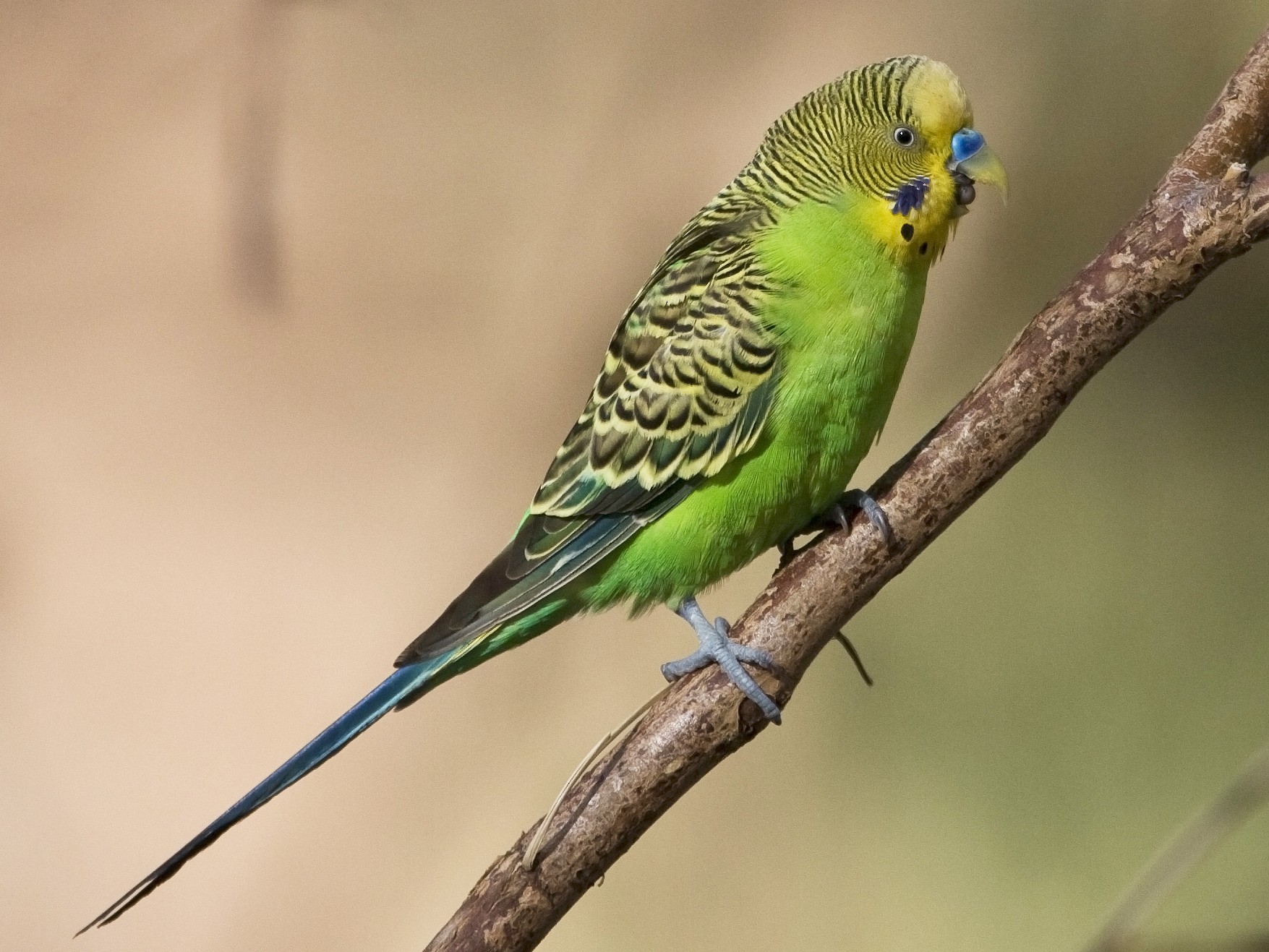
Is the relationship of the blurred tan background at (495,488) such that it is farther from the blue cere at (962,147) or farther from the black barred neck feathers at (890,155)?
the blue cere at (962,147)

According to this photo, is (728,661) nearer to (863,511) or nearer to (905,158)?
(863,511)

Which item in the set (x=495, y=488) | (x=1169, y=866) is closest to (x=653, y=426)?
(x=495, y=488)

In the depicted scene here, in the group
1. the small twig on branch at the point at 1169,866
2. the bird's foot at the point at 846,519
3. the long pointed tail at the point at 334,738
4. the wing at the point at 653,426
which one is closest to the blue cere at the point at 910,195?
the wing at the point at 653,426

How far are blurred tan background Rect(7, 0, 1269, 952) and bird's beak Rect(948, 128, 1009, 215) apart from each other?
1156 millimetres

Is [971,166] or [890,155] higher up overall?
[890,155]

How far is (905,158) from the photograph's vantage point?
2162 millimetres

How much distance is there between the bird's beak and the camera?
2.14 m

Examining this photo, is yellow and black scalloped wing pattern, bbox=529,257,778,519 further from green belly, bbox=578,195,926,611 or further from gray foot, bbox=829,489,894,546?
gray foot, bbox=829,489,894,546

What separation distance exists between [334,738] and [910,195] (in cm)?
149

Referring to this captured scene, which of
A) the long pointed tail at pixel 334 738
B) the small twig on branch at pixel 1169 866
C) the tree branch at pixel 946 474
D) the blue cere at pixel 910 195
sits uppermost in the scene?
the blue cere at pixel 910 195

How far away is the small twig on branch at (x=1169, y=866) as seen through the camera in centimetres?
261

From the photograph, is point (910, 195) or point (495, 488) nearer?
point (910, 195)

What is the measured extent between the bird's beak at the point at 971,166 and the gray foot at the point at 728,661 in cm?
97

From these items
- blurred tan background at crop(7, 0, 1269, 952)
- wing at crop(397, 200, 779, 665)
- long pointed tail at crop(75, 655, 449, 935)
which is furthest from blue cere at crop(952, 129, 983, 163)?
long pointed tail at crop(75, 655, 449, 935)
